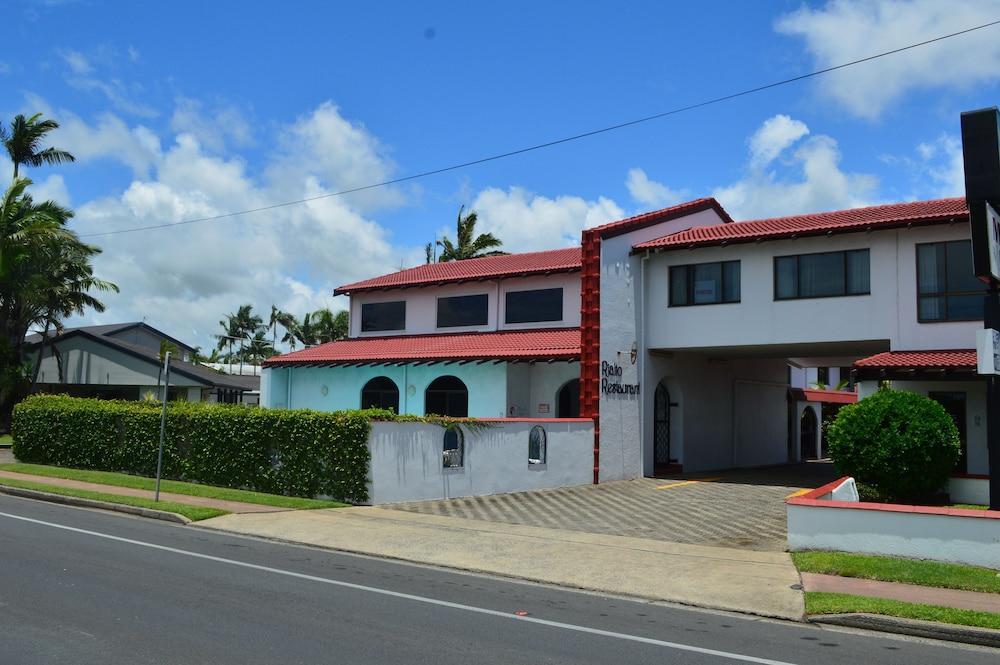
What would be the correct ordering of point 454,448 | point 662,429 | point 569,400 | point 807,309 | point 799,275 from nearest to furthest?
point 454,448 < point 807,309 < point 799,275 < point 662,429 < point 569,400

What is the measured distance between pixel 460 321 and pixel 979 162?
19945 millimetres

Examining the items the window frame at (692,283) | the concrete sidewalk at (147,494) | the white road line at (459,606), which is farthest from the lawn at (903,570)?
the window frame at (692,283)

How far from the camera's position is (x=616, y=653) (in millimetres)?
7031

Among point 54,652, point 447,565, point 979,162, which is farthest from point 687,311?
point 54,652

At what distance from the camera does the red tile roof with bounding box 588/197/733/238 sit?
22667 millimetres

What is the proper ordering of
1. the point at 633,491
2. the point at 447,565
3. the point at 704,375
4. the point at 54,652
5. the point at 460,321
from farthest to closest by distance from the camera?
1. the point at 460,321
2. the point at 704,375
3. the point at 633,491
4. the point at 447,565
5. the point at 54,652

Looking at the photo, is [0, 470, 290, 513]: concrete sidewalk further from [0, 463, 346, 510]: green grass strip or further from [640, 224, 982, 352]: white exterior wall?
[640, 224, 982, 352]: white exterior wall

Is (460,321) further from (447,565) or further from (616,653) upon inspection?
(616,653)

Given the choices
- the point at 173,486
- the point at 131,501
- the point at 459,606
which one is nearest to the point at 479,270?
the point at 173,486

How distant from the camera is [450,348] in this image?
2711 centimetres

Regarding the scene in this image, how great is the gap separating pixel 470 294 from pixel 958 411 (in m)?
15.9

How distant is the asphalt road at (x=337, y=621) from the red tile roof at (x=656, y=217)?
13.1 m

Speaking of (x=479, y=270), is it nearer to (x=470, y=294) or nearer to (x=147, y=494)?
(x=470, y=294)

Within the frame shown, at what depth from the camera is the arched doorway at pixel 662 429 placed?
2516 centimetres
